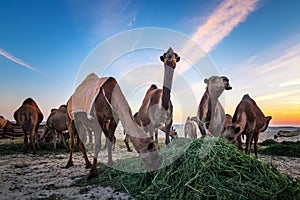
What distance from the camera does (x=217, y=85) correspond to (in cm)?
681

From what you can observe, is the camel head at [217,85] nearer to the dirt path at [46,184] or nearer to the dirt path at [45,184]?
the dirt path at [46,184]

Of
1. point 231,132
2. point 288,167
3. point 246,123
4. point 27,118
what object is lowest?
point 288,167

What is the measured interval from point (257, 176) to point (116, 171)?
8.91 feet

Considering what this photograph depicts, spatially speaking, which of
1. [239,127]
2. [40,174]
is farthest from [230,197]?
[40,174]

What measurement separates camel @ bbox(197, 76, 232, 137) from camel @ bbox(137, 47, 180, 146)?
108 centimetres

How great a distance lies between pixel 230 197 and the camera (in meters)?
3.22

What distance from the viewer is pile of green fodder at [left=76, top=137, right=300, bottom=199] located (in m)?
3.30

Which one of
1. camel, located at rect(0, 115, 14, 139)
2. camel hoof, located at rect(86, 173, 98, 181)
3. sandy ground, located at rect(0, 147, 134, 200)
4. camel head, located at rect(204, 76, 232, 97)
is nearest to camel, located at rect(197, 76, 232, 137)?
camel head, located at rect(204, 76, 232, 97)

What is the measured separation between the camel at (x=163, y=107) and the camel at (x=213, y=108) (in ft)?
3.54

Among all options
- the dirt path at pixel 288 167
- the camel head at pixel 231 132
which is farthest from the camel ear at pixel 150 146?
the camel head at pixel 231 132

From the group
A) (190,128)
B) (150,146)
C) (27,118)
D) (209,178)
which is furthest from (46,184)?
(190,128)

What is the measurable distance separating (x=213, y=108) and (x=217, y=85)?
658 mm

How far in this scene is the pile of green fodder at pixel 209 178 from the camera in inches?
130

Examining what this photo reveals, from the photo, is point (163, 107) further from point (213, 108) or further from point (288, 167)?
point (288, 167)
